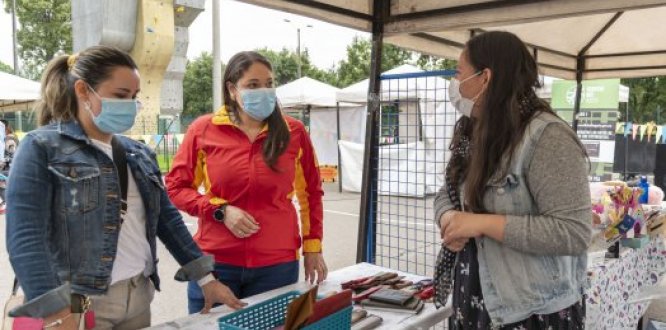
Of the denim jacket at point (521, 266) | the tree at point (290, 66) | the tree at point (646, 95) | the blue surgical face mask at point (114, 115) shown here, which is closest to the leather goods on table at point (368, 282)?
the denim jacket at point (521, 266)

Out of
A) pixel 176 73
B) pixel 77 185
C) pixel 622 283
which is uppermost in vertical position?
pixel 176 73

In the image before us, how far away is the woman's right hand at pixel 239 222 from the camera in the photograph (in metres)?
2.03

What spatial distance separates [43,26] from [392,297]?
31647 millimetres

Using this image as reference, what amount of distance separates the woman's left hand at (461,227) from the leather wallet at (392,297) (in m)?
0.40

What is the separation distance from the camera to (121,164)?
1.59 metres

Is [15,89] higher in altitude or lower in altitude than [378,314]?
higher

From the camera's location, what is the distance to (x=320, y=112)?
44.6 ft

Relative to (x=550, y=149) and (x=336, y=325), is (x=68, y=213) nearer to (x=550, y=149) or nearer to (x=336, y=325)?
(x=336, y=325)

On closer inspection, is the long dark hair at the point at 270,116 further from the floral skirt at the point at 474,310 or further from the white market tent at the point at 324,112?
the white market tent at the point at 324,112

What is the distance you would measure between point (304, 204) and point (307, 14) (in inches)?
41.8

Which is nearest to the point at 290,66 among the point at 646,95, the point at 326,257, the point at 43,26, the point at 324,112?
the point at 43,26

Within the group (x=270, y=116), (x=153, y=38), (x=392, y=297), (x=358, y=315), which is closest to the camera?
(x=358, y=315)

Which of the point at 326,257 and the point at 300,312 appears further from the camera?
the point at 326,257

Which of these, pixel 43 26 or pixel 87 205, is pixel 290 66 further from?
pixel 87 205
